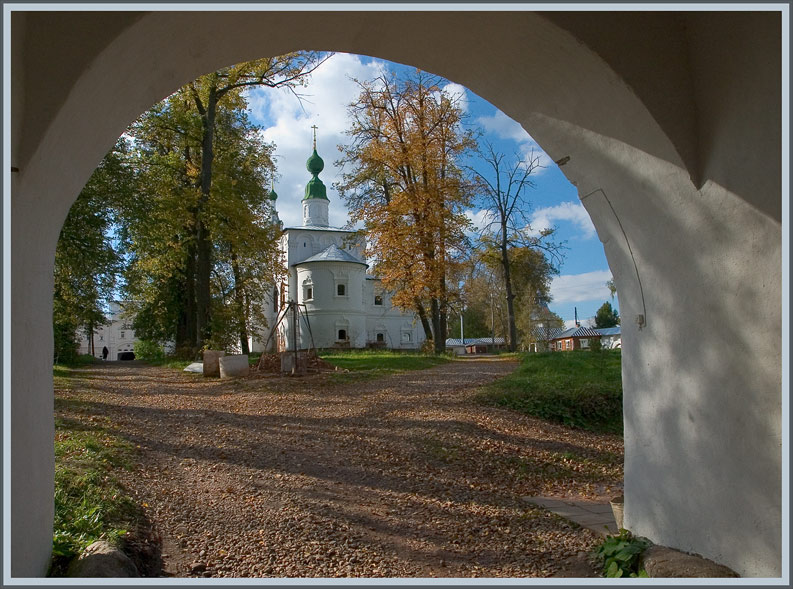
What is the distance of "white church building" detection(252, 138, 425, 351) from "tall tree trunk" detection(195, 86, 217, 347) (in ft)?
47.7

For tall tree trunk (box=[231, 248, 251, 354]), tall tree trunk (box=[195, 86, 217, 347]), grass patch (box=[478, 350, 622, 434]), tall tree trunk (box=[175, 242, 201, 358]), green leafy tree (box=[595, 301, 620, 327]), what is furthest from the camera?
green leafy tree (box=[595, 301, 620, 327])

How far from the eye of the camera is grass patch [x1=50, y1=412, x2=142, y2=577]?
11.0 ft

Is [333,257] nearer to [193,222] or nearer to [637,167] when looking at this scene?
[193,222]

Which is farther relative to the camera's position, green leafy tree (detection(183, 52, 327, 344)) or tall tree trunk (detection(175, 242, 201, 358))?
tall tree trunk (detection(175, 242, 201, 358))

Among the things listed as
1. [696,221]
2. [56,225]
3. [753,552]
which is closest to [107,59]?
[56,225]

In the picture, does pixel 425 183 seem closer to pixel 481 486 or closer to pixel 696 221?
pixel 481 486

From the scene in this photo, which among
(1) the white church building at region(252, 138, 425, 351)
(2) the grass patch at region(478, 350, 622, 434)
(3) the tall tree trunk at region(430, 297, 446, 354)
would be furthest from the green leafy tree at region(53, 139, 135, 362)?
(1) the white church building at region(252, 138, 425, 351)

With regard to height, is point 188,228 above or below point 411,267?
above

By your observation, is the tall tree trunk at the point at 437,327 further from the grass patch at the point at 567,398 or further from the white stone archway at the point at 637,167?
the white stone archway at the point at 637,167

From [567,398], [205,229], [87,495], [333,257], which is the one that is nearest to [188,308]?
[205,229]

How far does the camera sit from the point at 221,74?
1745 cm

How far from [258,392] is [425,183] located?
515 inches

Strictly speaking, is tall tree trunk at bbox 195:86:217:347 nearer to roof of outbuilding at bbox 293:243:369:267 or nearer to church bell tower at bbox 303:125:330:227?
roof of outbuilding at bbox 293:243:369:267

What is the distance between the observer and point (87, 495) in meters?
4.51
